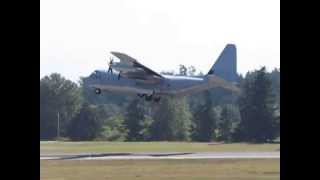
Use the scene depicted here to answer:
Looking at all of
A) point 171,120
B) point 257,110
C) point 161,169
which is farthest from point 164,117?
point 161,169

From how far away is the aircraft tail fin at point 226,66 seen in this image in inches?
1711

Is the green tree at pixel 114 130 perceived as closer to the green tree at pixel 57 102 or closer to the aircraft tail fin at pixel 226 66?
the green tree at pixel 57 102

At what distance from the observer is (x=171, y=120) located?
1826 inches

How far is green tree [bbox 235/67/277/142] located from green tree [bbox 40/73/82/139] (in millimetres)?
10658

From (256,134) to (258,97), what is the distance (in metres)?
3.40

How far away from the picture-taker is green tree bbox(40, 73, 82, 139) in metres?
42.6

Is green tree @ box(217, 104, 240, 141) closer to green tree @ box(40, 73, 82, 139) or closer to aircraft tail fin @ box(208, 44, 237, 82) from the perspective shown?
aircraft tail fin @ box(208, 44, 237, 82)

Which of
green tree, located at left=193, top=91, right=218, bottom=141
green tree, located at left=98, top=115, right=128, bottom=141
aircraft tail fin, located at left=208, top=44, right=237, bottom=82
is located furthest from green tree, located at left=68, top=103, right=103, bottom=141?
aircraft tail fin, located at left=208, top=44, right=237, bottom=82

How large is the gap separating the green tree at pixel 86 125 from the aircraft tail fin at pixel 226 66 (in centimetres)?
771

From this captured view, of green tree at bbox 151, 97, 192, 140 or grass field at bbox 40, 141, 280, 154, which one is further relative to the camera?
green tree at bbox 151, 97, 192, 140
